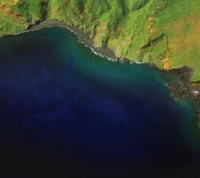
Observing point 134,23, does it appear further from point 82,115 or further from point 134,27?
point 82,115

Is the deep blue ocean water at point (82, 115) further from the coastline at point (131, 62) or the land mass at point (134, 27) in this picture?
the land mass at point (134, 27)

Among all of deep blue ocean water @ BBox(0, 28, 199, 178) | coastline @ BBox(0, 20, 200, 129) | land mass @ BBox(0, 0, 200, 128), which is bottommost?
deep blue ocean water @ BBox(0, 28, 199, 178)

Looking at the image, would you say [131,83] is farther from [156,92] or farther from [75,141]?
[75,141]

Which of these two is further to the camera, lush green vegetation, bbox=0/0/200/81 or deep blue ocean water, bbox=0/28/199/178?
lush green vegetation, bbox=0/0/200/81

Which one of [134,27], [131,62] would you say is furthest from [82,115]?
[134,27]

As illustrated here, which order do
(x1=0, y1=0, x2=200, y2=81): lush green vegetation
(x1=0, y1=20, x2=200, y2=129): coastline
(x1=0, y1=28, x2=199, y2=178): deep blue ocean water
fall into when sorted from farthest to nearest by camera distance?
1. (x1=0, y1=20, x2=200, y2=129): coastline
2. (x1=0, y1=0, x2=200, y2=81): lush green vegetation
3. (x1=0, y1=28, x2=199, y2=178): deep blue ocean water

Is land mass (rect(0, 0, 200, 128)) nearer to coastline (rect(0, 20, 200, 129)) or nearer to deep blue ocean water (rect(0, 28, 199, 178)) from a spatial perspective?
coastline (rect(0, 20, 200, 129))

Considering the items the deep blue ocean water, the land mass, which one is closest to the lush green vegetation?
the land mass
